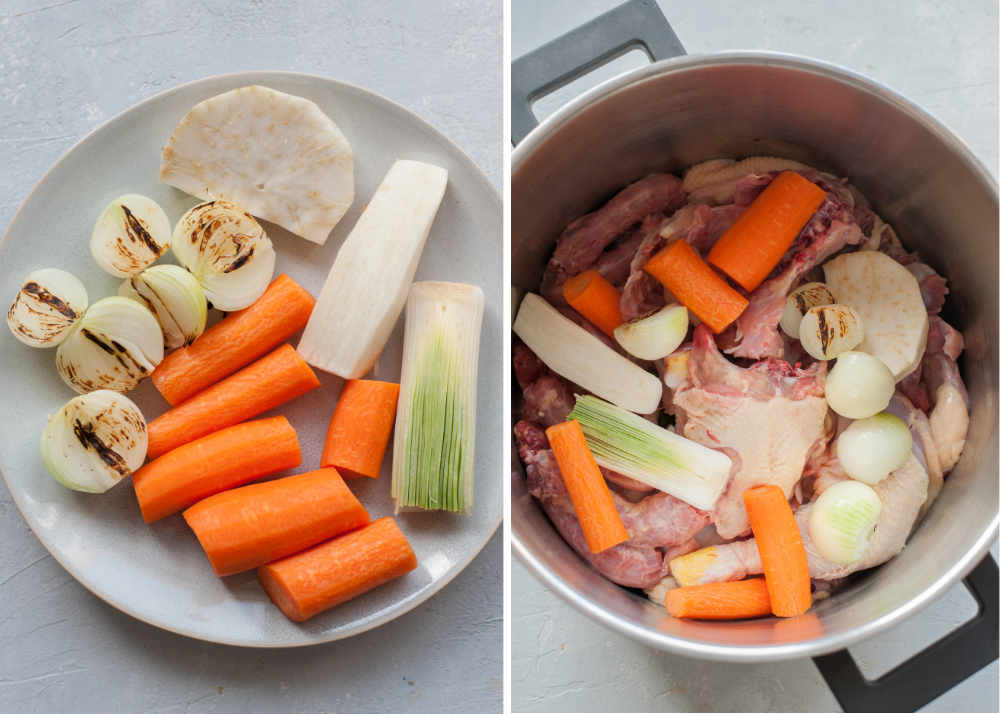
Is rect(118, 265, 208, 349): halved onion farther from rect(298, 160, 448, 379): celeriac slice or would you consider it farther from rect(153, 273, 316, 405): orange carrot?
rect(298, 160, 448, 379): celeriac slice

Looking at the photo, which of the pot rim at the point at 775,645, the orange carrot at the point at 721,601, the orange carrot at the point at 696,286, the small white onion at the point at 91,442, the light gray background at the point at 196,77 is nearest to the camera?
the pot rim at the point at 775,645

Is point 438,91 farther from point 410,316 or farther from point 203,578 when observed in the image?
point 203,578

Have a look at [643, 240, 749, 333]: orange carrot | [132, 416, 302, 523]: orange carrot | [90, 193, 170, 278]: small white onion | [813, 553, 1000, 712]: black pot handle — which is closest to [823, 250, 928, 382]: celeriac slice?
[643, 240, 749, 333]: orange carrot

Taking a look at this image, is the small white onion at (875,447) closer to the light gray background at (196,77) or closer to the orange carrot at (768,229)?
the orange carrot at (768,229)

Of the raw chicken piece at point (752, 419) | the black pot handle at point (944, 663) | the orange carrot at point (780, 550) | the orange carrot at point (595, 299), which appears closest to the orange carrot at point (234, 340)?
the orange carrot at point (595, 299)

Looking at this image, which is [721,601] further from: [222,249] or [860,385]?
[222,249]
